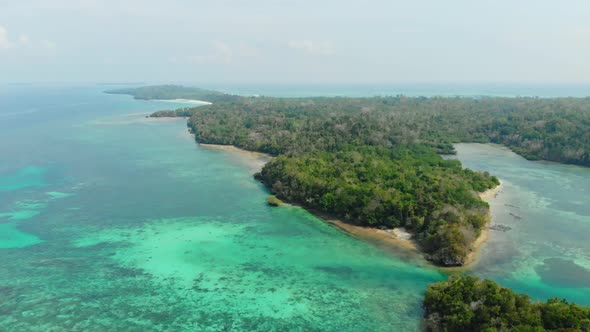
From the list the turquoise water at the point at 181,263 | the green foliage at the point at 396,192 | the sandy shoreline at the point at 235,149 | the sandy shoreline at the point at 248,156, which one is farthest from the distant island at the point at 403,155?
the turquoise water at the point at 181,263

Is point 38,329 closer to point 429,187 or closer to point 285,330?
point 285,330

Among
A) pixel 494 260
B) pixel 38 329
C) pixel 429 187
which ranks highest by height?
pixel 429 187

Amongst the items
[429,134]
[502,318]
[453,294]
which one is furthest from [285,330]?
[429,134]

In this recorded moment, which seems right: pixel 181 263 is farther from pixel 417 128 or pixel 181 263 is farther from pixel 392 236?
pixel 417 128

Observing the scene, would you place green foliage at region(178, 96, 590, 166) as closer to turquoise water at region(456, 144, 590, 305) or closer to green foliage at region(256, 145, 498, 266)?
turquoise water at region(456, 144, 590, 305)

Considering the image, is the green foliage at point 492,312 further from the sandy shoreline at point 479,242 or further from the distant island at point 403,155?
the sandy shoreline at point 479,242

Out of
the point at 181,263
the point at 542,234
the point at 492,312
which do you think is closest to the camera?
the point at 492,312

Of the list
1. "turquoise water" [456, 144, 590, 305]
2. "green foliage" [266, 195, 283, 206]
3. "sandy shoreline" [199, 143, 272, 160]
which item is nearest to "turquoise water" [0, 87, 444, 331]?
"green foliage" [266, 195, 283, 206]

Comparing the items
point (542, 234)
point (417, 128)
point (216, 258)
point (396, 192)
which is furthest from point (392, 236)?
point (417, 128)
